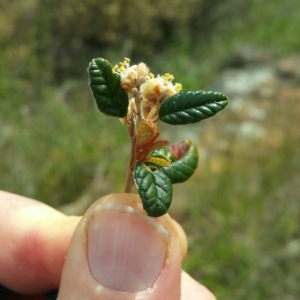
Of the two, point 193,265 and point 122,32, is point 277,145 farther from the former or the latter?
point 122,32

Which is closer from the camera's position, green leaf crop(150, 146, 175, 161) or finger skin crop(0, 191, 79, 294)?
green leaf crop(150, 146, 175, 161)

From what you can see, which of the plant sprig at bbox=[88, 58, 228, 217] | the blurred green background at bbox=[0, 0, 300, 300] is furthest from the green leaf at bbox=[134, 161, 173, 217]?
the blurred green background at bbox=[0, 0, 300, 300]

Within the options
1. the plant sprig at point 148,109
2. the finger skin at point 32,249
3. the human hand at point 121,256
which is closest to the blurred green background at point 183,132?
the finger skin at point 32,249

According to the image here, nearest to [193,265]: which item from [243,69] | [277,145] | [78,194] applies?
[78,194]

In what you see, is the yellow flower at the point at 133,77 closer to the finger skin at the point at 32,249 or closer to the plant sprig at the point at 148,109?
the plant sprig at the point at 148,109

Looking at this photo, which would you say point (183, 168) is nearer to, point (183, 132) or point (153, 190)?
point (153, 190)

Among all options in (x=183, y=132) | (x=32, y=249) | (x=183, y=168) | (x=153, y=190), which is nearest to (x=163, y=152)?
(x=183, y=168)

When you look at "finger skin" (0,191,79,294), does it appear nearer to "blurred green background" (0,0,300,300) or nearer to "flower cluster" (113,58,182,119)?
"flower cluster" (113,58,182,119)
